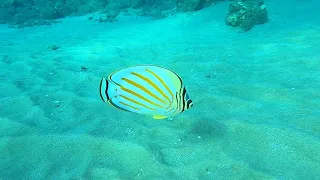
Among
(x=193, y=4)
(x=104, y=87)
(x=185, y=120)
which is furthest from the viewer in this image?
(x=193, y=4)

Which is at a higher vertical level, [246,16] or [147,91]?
[147,91]

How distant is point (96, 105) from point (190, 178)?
84.1 inches

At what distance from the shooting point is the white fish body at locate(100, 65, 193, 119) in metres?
1.77

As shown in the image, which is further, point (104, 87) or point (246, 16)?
point (246, 16)

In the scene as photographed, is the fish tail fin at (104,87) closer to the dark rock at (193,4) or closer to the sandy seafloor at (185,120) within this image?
the sandy seafloor at (185,120)

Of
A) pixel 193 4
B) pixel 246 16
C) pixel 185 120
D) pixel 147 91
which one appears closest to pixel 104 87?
pixel 147 91

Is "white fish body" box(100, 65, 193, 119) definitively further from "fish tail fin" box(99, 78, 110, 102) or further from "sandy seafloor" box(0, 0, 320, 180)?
"sandy seafloor" box(0, 0, 320, 180)

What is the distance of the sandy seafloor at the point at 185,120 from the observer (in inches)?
114

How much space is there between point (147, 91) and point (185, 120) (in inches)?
76.1

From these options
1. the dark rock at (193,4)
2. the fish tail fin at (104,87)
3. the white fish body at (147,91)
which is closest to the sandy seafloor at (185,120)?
the white fish body at (147,91)

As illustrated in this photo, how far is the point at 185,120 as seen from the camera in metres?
3.66

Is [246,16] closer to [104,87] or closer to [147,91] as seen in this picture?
[147,91]

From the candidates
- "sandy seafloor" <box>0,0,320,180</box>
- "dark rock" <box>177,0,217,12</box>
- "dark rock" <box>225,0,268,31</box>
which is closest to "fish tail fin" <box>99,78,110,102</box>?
"sandy seafloor" <box>0,0,320,180</box>

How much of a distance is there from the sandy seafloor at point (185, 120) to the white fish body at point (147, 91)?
1264 millimetres
